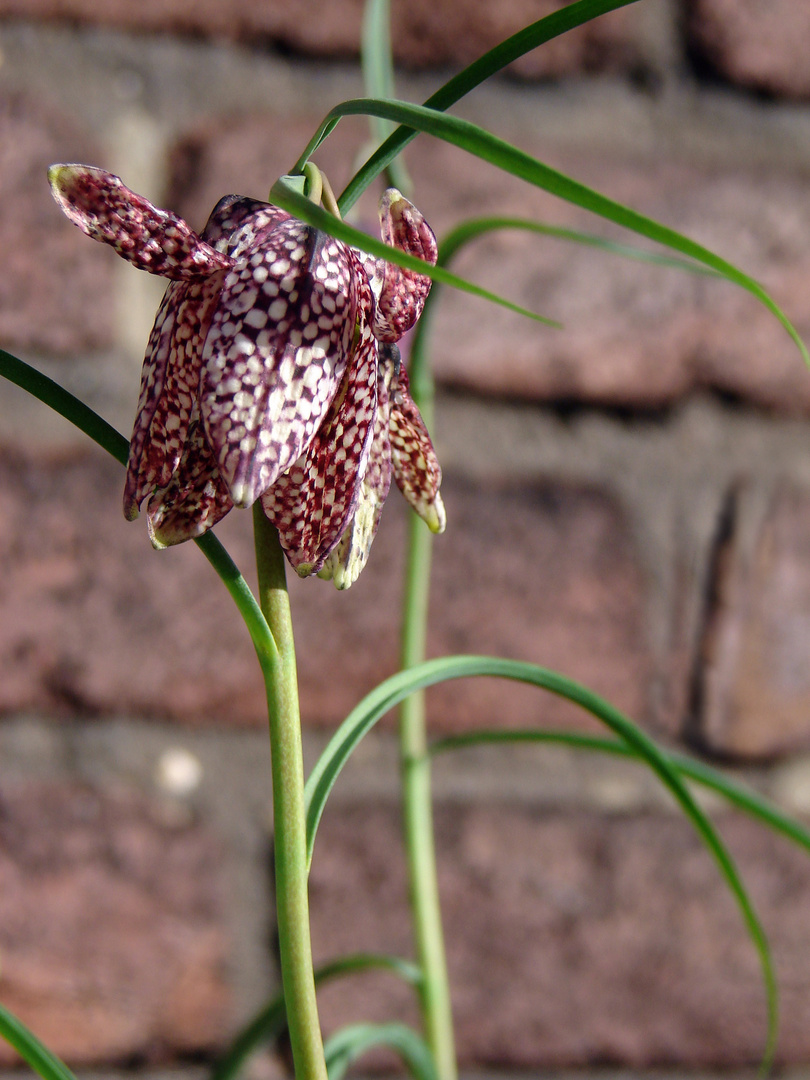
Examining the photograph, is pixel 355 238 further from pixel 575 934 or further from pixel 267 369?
pixel 575 934

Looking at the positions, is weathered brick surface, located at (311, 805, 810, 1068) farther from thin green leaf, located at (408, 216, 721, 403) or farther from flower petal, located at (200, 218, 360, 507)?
flower petal, located at (200, 218, 360, 507)

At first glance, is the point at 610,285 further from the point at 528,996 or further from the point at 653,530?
the point at 528,996

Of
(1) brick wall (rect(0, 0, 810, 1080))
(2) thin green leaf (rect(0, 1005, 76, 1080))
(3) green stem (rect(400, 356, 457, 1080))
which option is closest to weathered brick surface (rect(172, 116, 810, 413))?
(1) brick wall (rect(0, 0, 810, 1080))

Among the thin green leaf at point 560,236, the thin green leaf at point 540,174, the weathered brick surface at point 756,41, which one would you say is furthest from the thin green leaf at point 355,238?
the weathered brick surface at point 756,41

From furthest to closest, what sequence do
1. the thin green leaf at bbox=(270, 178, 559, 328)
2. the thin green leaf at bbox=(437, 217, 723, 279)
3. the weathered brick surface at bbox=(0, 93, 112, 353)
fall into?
the weathered brick surface at bbox=(0, 93, 112, 353), the thin green leaf at bbox=(437, 217, 723, 279), the thin green leaf at bbox=(270, 178, 559, 328)

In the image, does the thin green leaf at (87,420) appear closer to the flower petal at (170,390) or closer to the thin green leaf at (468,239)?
the flower petal at (170,390)

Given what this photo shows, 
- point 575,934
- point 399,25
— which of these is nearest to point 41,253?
point 399,25

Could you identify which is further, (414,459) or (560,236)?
(560,236)
